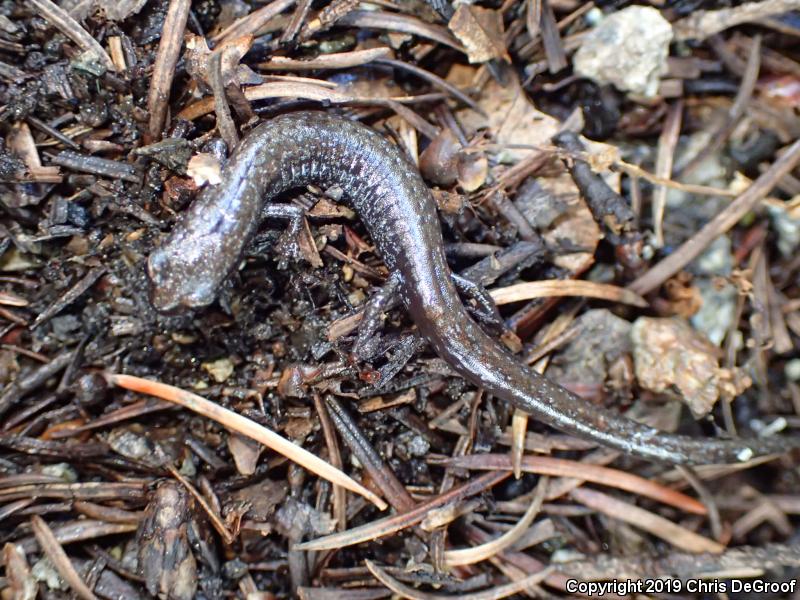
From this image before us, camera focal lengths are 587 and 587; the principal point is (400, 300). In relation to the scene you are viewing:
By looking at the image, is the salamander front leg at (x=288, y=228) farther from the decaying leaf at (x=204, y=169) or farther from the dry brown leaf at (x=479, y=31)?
the dry brown leaf at (x=479, y=31)

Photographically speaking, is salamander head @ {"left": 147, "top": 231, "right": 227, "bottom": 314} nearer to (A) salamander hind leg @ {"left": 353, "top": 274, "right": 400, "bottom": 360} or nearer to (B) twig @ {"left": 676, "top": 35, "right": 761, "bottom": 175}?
(A) salamander hind leg @ {"left": 353, "top": 274, "right": 400, "bottom": 360}

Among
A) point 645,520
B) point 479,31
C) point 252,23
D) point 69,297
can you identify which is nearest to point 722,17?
point 479,31

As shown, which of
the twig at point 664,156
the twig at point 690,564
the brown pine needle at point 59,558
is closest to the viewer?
the brown pine needle at point 59,558

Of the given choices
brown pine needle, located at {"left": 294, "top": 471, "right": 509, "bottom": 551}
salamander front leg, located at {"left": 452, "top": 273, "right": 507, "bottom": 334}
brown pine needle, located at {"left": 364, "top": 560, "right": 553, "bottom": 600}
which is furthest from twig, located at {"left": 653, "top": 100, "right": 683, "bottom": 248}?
brown pine needle, located at {"left": 364, "top": 560, "right": 553, "bottom": 600}

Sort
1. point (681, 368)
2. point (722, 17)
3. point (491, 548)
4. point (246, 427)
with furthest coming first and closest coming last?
1. point (722, 17)
2. point (681, 368)
3. point (491, 548)
4. point (246, 427)

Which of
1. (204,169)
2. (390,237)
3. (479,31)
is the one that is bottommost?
(390,237)

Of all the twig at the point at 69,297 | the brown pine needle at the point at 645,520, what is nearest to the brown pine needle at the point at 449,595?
the brown pine needle at the point at 645,520

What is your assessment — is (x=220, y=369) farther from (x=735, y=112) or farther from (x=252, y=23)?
(x=735, y=112)

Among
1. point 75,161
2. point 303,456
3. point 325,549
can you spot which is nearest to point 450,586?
point 325,549
